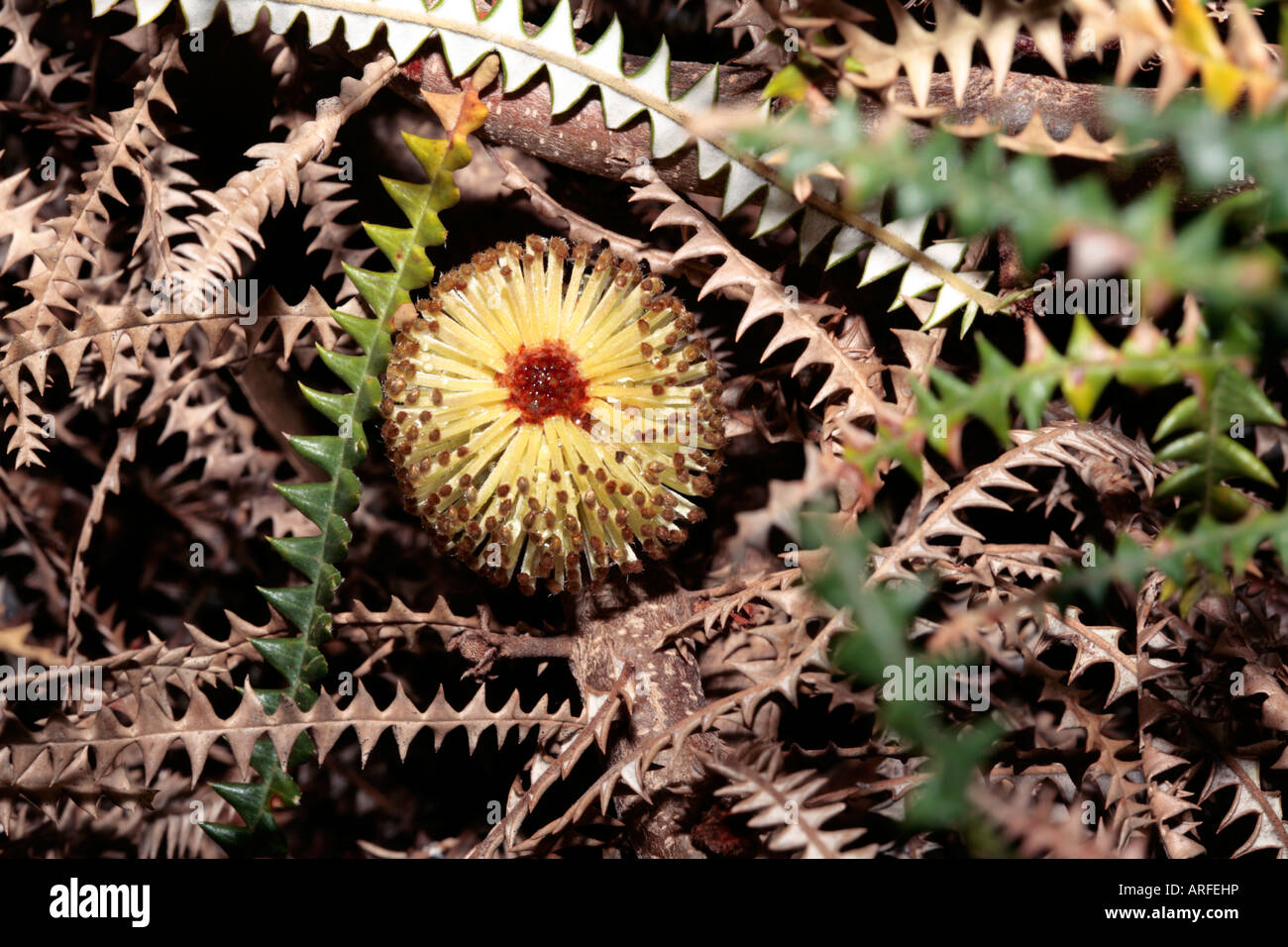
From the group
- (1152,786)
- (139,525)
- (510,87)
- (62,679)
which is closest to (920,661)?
(1152,786)

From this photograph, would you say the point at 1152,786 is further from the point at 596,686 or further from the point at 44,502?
the point at 44,502

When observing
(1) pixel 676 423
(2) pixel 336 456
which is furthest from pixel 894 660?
(2) pixel 336 456

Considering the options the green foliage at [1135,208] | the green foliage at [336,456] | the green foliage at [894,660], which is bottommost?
the green foliage at [894,660]

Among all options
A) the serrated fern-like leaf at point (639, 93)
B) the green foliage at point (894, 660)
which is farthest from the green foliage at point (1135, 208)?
the serrated fern-like leaf at point (639, 93)

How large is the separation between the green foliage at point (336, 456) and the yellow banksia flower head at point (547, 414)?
3 cm

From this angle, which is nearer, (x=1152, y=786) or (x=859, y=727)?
(x=1152, y=786)

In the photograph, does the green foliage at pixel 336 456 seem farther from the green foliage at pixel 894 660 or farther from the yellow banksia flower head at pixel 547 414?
the green foliage at pixel 894 660

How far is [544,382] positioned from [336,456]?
0.62 feet

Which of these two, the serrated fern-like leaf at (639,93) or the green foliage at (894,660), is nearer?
the green foliage at (894,660)

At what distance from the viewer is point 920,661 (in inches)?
32.2

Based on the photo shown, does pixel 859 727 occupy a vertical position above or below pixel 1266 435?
below

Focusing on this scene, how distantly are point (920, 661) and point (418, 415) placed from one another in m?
0.48

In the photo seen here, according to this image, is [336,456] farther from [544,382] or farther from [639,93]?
[639,93]

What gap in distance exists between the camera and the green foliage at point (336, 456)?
84 cm
